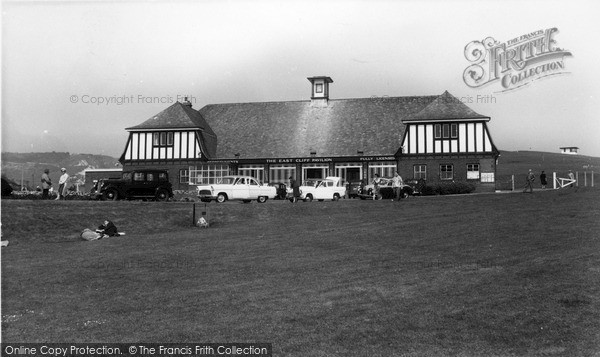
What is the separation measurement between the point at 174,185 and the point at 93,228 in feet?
74.7

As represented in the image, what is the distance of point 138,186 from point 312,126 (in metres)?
18.3

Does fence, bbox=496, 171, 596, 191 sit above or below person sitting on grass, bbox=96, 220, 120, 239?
above

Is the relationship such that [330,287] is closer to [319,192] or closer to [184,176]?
[319,192]

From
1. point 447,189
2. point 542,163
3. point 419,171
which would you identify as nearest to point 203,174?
point 419,171

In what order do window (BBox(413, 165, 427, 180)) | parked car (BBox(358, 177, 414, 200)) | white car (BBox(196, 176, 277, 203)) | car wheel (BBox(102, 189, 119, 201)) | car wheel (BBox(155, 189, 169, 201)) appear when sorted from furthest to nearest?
window (BBox(413, 165, 427, 180)) < parked car (BBox(358, 177, 414, 200)) < car wheel (BBox(155, 189, 169, 201)) < white car (BBox(196, 176, 277, 203)) < car wheel (BBox(102, 189, 119, 201))

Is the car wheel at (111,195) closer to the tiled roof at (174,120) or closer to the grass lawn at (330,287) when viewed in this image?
the grass lawn at (330,287)

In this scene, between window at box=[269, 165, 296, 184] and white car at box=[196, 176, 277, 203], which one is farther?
window at box=[269, 165, 296, 184]

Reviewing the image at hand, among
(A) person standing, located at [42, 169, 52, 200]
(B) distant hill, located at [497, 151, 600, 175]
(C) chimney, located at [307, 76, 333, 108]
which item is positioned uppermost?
(C) chimney, located at [307, 76, 333, 108]

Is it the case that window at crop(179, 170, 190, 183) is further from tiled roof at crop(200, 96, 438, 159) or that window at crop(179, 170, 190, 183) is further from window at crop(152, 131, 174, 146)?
tiled roof at crop(200, 96, 438, 159)

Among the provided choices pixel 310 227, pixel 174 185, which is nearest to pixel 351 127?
pixel 174 185

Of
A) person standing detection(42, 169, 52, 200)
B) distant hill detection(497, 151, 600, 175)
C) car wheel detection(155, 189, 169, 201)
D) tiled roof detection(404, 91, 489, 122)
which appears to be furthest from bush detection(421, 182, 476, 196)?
distant hill detection(497, 151, 600, 175)

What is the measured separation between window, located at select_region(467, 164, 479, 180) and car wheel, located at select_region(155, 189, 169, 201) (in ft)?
68.7

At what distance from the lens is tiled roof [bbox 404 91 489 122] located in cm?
4125

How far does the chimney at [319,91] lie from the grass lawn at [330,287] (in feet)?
100
